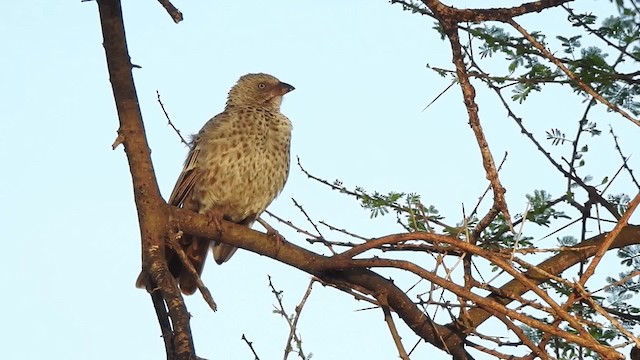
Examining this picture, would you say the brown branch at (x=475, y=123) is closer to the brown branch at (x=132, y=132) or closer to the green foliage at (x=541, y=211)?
the green foliage at (x=541, y=211)

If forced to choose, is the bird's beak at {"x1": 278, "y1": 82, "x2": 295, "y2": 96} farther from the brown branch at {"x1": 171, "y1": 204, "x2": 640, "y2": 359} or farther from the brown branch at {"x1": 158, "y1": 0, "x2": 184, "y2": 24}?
the brown branch at {"x1": 158, "y1": 0, "x2": 184, "y2": 24}

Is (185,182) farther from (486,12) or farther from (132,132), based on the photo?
(486,12)

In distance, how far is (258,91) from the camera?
6.95 m

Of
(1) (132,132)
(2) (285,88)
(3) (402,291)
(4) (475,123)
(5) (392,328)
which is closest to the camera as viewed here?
(4) (475,123)

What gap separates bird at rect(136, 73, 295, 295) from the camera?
5965 mm

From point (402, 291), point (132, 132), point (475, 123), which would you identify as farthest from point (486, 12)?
point (132, 132)

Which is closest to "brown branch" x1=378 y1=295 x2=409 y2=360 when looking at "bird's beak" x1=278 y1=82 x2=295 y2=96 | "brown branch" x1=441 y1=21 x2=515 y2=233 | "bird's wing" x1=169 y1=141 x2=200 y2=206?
"brown branch" x1=441 y1=21 x2=515 y2=233

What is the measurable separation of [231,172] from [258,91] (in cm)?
117

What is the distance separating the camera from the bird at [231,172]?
596 centimetres

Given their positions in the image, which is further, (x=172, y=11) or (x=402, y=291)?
(x=402, y=291)

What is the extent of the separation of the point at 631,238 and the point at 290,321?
1.53 metres

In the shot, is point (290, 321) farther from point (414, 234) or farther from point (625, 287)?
point (625, 287)

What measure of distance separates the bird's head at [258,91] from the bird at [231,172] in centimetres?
50

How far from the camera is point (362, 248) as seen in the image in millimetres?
3738
